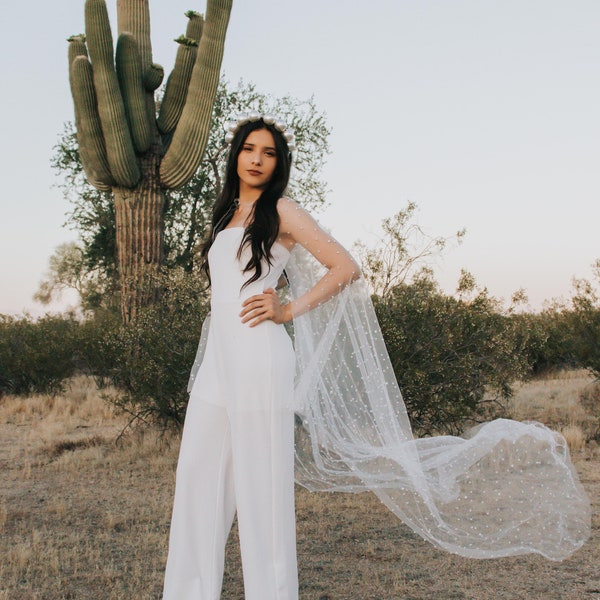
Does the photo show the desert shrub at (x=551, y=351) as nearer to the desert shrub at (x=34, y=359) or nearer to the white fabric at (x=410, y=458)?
the desert shrub at (x=34, y=359)

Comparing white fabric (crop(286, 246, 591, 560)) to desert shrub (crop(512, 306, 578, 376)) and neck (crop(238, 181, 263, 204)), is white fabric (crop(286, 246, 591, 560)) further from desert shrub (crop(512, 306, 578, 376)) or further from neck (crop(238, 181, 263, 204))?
desert shrub (crop(512, 306, 578, 376))

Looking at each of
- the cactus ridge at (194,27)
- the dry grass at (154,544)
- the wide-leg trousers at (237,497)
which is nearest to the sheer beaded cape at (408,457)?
the wide-leg trousers at (237,497)

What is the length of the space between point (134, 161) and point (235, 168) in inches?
273

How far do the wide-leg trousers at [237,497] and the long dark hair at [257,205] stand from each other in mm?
386

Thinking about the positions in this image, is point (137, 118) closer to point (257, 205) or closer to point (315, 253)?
point (257, 205)

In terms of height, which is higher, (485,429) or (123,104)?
(123,104)

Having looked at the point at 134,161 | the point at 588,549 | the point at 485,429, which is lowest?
the point at 588,549

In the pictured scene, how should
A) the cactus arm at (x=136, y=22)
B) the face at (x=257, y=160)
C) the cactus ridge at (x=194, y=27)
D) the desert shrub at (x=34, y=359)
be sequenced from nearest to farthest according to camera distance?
the face at (x=257, y=160)
the cactus arm at (x=136, y=22)
the cactus ridge at (x=194, y=27)
the desert shrub at (x=34, y=359)

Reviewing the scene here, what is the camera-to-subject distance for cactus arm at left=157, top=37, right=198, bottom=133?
9891 mm

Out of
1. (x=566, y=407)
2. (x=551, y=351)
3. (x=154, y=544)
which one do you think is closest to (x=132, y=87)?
(x=154, y=544)

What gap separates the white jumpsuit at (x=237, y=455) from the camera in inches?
100

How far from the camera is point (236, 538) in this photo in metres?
4.75

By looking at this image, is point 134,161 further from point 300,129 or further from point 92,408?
point 300,129

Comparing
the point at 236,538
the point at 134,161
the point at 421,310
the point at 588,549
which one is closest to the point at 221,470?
the point at 236,538
